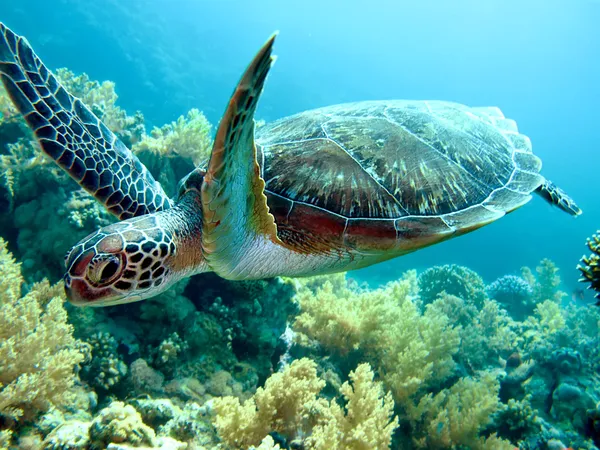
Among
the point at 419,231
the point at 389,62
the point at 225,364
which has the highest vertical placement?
the point at 389,62

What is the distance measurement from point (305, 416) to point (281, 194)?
1657 mm

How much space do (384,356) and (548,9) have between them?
2239 inches

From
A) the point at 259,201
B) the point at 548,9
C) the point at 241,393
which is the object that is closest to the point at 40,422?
the point at 241,393

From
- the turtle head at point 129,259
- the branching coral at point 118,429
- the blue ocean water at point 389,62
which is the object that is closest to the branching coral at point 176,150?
the turtle head at point 129,259

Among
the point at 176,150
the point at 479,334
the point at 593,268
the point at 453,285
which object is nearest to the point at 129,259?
the point at 593,268

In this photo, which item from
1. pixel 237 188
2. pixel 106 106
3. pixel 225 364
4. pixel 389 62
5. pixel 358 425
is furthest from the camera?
pixel 389 62

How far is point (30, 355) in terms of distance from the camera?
2078 mm

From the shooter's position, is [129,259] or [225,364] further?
[225,364]

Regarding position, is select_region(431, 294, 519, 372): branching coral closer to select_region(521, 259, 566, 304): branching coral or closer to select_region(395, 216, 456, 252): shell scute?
select_region(521, 259, 566, 304): branching coral

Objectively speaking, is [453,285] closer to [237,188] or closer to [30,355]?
[237,188]

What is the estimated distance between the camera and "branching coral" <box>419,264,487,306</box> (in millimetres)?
7695

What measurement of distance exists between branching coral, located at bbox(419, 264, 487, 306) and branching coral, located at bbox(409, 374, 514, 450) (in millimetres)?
4559

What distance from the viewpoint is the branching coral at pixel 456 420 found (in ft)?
9.87

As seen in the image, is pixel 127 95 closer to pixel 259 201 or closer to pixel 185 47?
pixel 185 47
